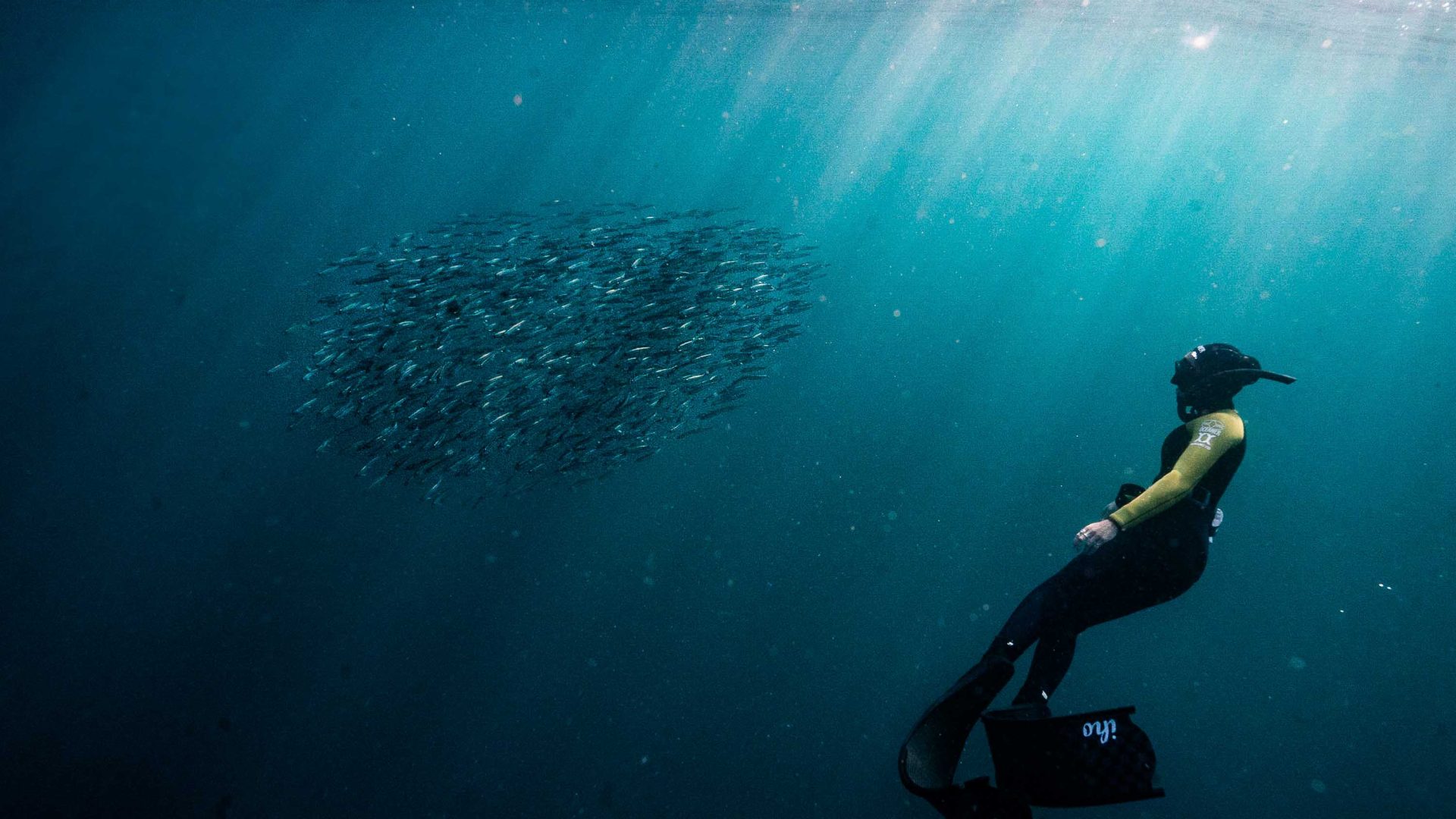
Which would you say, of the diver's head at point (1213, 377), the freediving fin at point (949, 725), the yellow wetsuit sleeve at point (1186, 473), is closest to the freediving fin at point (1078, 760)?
the freediving fin at point (949, 725)

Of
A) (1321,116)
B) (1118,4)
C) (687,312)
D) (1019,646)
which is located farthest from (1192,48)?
(1019,646)

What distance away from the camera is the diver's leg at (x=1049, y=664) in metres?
2.73

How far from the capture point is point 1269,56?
1474 centimetres

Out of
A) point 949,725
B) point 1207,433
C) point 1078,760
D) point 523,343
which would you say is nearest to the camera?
point 1078,760

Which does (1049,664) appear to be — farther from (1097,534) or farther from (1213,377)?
(1213,377)

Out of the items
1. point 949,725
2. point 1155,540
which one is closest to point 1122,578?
point 1155,540

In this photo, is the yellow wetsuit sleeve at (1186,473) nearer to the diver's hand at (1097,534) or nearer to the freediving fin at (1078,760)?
the diver's hand at (1097,534)

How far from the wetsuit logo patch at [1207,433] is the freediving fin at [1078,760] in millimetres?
1194

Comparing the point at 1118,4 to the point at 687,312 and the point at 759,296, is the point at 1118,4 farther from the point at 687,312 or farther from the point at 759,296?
the point at 687,312

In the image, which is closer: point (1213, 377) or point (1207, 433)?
point (1207, 433)

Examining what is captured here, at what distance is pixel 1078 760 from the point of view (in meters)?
2.03

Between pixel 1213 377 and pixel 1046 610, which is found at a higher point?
pixel 1213 377

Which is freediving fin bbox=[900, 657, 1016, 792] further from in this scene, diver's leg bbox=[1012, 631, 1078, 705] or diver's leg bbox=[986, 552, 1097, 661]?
diver's leg bbox=[1012, 631, 1078, 705]

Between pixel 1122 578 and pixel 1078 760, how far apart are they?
41.1 inches
